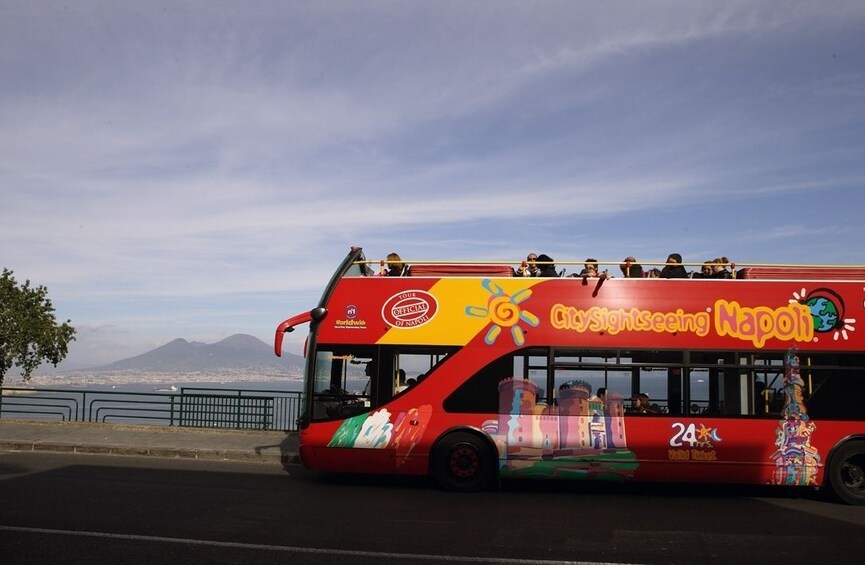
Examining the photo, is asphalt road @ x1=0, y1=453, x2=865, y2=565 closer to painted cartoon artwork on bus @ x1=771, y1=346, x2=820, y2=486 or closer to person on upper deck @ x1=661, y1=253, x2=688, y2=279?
painted cartoon artwork on bus @ x1=771, y1=346, x2=820, y2=486

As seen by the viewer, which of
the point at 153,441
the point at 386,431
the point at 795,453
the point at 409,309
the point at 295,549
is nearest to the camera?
the point at 295,549

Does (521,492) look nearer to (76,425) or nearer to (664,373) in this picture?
(664,373)

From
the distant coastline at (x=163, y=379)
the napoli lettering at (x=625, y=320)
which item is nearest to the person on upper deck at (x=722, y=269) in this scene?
the napoli lettering at (x=625, y=320)

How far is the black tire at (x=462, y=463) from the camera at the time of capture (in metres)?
10.2

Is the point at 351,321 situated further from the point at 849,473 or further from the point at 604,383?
the point at 849,473

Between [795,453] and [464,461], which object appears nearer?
[795,453]

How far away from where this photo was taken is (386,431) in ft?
33.8

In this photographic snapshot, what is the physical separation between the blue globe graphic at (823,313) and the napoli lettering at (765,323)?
7cm

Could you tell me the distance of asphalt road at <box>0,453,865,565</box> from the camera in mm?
6574

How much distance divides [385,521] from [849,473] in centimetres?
660

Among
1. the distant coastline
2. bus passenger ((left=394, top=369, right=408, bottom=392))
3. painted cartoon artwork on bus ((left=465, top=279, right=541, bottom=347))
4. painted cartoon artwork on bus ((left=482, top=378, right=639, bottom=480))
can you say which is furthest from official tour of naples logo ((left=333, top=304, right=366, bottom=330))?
the distant coastline

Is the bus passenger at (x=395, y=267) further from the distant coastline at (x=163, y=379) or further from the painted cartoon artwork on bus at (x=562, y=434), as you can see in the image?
the distant coastline at (x=163, y=379)

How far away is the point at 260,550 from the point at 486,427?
4.29 metres

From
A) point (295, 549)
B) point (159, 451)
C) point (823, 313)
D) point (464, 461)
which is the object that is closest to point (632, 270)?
point (823, 313)
